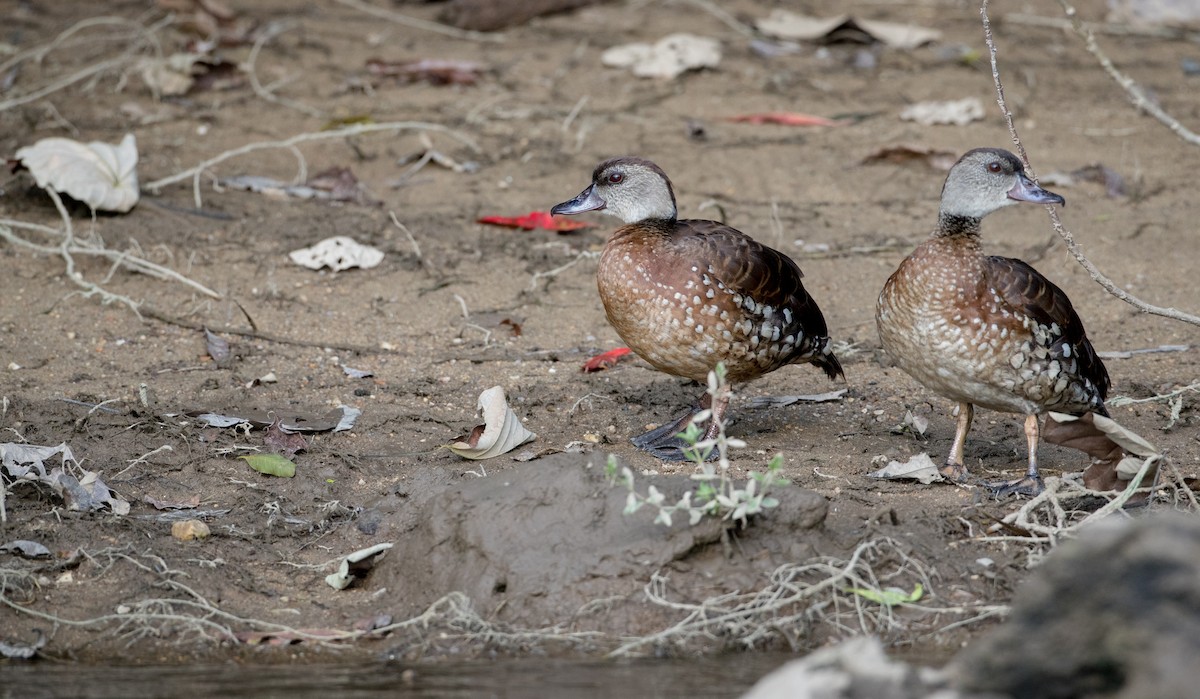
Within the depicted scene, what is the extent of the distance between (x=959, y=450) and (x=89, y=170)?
474 centimetres

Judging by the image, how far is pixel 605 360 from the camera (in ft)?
21.2

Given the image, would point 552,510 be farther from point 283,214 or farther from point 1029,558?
point 283,214

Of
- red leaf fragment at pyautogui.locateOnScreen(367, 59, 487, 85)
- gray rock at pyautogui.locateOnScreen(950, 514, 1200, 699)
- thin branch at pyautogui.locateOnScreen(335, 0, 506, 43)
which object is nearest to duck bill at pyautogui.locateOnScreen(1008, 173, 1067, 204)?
gray rock at pyautogui.locateOnScreen(950, 514, 1200, 699)

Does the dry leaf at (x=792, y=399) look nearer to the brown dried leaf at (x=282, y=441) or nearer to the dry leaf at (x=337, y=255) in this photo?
the brown dried leaf at (x=282, y=441)

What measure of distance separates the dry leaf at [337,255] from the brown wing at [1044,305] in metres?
3.40

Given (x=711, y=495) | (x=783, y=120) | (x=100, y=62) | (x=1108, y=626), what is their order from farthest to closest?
(x=100, y=62) → (x=783, y=120) → (x=711, y=495) → (x=1108, y=626)

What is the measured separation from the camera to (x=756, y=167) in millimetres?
8484

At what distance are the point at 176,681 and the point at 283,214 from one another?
4.31 metres

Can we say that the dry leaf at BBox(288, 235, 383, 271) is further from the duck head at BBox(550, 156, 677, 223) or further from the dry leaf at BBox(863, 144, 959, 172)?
the dry leaf at BBox(863, 144, 959, 172)

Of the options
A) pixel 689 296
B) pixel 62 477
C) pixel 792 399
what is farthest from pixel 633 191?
pixel 62 477

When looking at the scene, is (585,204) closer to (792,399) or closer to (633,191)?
(633,191)

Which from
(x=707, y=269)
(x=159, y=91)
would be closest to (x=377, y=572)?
(x=707, y=269)

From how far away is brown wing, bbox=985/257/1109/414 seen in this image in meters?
5.18

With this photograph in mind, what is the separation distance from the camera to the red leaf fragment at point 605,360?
21.1ft
